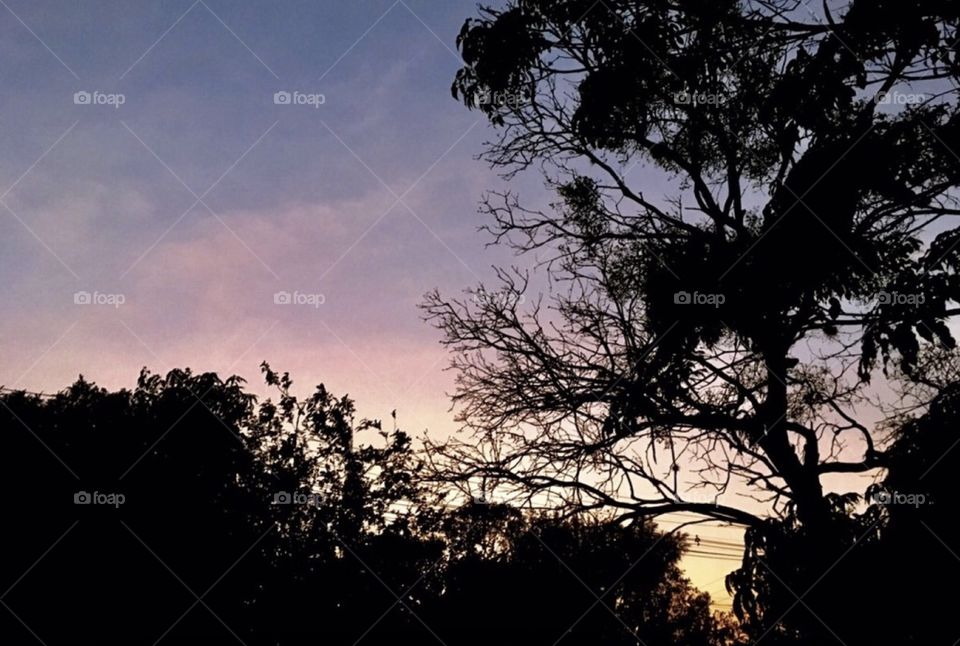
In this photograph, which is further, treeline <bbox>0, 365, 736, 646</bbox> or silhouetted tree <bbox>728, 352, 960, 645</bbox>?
treeline <bbox>0, 365, 736, 646</bbox>

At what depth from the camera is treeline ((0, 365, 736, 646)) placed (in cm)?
1376

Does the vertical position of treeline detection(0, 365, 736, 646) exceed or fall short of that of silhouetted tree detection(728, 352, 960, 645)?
it falls short

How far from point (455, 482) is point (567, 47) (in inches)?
267

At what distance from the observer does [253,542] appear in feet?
55.6

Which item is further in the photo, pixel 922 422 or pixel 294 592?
pixel 294 592

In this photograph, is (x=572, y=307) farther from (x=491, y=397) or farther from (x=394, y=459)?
(x=394, y=459)

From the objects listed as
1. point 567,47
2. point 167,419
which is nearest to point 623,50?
point 567,47

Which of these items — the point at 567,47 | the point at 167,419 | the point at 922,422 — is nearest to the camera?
the point at 922,422

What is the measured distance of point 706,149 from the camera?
40.0ft

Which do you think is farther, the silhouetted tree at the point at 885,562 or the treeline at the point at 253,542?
the treeline at the point at 253,542

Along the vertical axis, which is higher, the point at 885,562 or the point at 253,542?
the point at 885,562

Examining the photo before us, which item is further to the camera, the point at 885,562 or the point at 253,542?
the point at 253,542

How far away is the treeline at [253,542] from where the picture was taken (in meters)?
13.8

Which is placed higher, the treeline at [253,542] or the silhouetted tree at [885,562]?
the silhouetted tree at [885,562]
